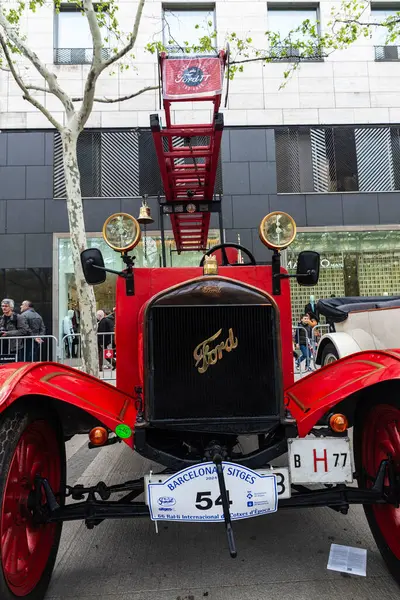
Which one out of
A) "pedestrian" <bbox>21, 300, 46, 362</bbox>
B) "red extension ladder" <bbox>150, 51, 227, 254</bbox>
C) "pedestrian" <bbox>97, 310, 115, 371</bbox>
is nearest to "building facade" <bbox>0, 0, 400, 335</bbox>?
"pedestrian" <bbox>97, 310, 115, 371</bbox>

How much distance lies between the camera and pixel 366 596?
7.19 ft

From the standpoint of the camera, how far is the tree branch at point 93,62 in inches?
301

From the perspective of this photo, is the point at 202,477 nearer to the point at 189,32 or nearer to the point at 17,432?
the point at 17,432

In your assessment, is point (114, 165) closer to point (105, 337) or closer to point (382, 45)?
point (105, 337)

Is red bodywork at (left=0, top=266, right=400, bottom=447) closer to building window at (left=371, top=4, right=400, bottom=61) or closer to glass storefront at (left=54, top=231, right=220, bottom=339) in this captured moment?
glass storefront at (left=54, top=231, right=220, bottom=339)

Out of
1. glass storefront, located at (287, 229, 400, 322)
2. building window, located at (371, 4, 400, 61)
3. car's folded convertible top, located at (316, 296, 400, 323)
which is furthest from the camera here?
building window, located at (371, 4, 400, 61)

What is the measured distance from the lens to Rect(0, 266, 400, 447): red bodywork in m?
2.21

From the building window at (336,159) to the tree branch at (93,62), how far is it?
7677 millimetres

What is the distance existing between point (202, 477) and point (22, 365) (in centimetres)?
113

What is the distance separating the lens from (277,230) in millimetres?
3154

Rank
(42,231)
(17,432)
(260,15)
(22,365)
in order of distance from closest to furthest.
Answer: (17,432) → (22,365) → (42,231) → (260,15)

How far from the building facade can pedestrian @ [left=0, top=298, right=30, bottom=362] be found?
5043 millimetres

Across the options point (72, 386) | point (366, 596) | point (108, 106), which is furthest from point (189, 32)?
point (366, 596)

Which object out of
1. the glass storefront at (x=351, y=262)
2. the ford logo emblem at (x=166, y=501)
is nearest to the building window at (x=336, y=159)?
the glass storefront at (x=351, y=262)
